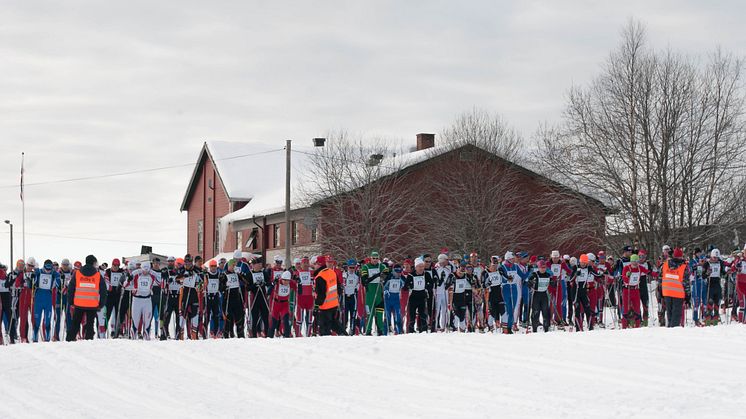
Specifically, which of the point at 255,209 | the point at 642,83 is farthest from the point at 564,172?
the point at 255,209

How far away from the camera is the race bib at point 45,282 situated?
22844mm

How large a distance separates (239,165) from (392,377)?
2064 inches

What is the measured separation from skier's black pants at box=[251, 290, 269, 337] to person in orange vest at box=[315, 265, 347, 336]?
5.74ft

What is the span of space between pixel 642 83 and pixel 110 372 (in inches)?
1292

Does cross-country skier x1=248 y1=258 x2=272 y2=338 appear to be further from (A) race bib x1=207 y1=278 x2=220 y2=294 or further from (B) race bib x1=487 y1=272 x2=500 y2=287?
(B) race bib x1=487 y1=272 x2=500 y2=287

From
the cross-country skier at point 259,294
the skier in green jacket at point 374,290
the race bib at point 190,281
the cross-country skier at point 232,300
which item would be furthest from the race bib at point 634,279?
the race bib at point 190,281

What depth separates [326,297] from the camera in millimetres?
20562

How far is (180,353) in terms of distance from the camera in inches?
643

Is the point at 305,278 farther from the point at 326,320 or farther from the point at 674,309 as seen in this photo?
the point at 674,309

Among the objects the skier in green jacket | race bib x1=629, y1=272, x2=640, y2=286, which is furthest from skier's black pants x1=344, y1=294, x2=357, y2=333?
race bib x1=629, y1=272, x2=640, y2=286

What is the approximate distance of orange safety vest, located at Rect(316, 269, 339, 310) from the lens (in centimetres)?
2048

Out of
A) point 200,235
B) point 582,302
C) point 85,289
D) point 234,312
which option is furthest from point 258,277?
point 200,235

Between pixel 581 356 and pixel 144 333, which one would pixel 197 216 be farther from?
pixel 581 356

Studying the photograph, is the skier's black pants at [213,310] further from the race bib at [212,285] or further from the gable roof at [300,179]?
the gable roof at [300,179]
